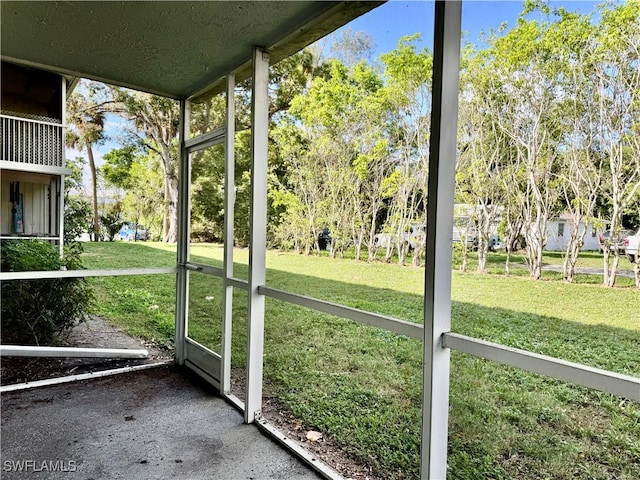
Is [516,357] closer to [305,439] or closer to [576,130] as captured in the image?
[576,130]

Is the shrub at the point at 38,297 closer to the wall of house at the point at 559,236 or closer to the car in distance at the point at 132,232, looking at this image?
the car in distance at the point at 132,232

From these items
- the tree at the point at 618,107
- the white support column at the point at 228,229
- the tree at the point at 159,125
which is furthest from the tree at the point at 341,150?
the tree at the point at 159,125

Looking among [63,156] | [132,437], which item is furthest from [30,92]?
[132,437]

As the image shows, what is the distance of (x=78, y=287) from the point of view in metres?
3.70

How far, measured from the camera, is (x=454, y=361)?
201 centimetres

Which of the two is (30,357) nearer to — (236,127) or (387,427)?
(236,127)

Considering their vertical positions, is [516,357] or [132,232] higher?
[132,232]

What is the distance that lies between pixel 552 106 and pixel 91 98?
4.44m

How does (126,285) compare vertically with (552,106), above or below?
below

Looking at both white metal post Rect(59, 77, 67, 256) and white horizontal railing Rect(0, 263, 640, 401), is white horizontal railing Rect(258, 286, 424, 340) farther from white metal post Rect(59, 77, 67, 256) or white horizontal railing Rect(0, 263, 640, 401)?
white metal post Rect(59, 77, 67, 256)

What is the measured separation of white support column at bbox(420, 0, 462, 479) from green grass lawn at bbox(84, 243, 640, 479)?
21.0 inches

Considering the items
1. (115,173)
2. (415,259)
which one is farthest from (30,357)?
(415,259)

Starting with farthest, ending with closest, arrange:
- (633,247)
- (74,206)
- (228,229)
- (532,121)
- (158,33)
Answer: (74,206) < (228,229) < (158,33) < (532,121) < (633,247)

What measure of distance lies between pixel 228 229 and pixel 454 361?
189 centimetres
